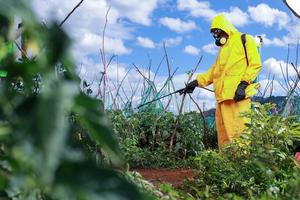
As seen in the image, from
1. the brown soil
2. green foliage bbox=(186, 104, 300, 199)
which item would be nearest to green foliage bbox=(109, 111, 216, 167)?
the brown soil

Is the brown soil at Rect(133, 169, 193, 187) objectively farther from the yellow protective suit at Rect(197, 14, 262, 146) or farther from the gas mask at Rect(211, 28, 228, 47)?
the gas mask at Rect(211, 28, 228, 47)

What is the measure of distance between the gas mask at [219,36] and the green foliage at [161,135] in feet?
3.44

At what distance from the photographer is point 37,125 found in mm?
378

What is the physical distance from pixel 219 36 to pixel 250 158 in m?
3.22

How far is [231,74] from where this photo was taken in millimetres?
6012

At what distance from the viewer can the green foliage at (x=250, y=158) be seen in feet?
9.98

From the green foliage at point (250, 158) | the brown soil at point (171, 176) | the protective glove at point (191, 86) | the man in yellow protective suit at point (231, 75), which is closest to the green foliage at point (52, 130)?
the green foliage at point (250, 158)

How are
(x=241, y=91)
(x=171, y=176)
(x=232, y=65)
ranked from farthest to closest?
(x=232, y=65), (x=241, y=91), (x=171, y=176)

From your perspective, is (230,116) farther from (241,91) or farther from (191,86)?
(191,86)

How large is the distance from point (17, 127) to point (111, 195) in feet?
0.27

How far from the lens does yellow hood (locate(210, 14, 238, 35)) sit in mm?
6149

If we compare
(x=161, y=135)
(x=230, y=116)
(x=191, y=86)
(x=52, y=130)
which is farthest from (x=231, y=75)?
(x=52, y=130)

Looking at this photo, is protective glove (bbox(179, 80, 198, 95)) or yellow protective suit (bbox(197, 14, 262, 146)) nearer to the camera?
yellow protective suit (bbox(197, 14, 262, 146))

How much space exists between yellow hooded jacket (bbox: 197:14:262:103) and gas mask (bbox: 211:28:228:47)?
0.04 meters
